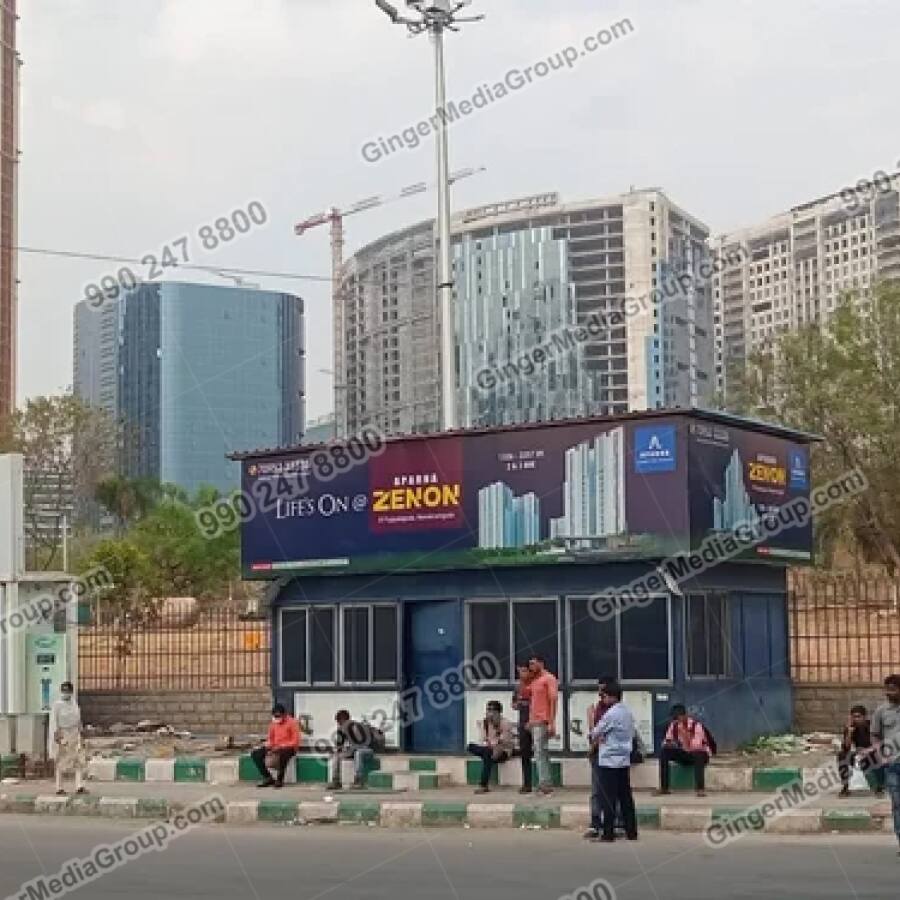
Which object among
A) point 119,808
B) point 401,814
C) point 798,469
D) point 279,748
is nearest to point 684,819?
point 401,814

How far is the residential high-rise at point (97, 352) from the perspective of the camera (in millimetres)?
92938

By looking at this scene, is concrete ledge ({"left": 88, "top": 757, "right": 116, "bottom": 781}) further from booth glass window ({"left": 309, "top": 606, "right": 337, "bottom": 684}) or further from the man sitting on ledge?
the man sitting on ledge

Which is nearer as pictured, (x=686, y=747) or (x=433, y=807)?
(x=433, y=807)

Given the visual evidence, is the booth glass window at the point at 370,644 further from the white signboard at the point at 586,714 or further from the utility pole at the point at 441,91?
the utility pole at the point at 441,91

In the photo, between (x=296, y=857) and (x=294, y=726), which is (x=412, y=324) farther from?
(x=296, y=857)

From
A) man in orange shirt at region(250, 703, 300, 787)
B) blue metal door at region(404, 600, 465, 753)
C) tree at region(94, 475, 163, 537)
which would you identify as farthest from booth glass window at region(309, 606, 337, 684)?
tree at region(94, 475, 163, 537)

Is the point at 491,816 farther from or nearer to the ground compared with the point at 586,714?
nearer to the ground

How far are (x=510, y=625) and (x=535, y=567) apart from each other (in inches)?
31.5

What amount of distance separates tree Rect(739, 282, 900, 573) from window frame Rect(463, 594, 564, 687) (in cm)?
2233

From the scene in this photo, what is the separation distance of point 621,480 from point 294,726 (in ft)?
16.4

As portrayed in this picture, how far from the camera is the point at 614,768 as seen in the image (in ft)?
45.2

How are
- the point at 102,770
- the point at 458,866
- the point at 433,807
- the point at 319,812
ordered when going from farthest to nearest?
1. the point at 102,770
2. the point at 319,812
3. the point at 433,807
4. the point at 458,866

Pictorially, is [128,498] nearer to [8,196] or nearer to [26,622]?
[26,622]

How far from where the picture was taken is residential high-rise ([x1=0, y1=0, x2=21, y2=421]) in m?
111
